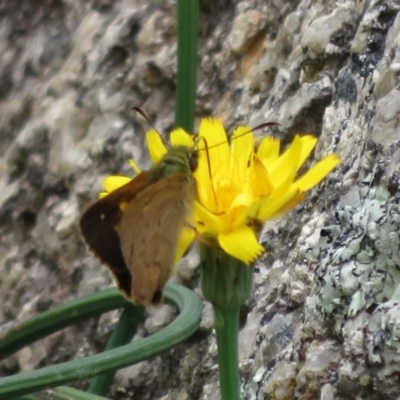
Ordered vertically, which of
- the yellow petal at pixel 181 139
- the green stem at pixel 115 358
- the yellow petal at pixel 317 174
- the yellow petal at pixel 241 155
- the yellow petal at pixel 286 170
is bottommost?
the green stem at pixel 115 358

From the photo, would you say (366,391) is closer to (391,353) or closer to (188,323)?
(391,353)

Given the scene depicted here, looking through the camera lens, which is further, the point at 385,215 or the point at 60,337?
the point at 60,337

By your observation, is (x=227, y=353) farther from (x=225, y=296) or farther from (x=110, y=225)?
(x=110, y=225)

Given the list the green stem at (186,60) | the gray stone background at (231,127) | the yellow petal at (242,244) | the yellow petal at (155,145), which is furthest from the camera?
the green stem at (186,60)

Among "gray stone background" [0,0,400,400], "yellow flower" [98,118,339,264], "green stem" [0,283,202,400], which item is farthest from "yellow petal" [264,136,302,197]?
"green stem" [0,283,202,400]

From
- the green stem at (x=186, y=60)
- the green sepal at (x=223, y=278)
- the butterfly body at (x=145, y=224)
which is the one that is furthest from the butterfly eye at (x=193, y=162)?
the green stem at (x=186, y=60)

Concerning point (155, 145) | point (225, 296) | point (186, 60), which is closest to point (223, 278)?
point (225, 296)

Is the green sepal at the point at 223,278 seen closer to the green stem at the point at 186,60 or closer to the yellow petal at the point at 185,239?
the yellow petal at the point at 185,239

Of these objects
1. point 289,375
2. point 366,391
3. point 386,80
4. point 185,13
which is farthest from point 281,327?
point 185,13
